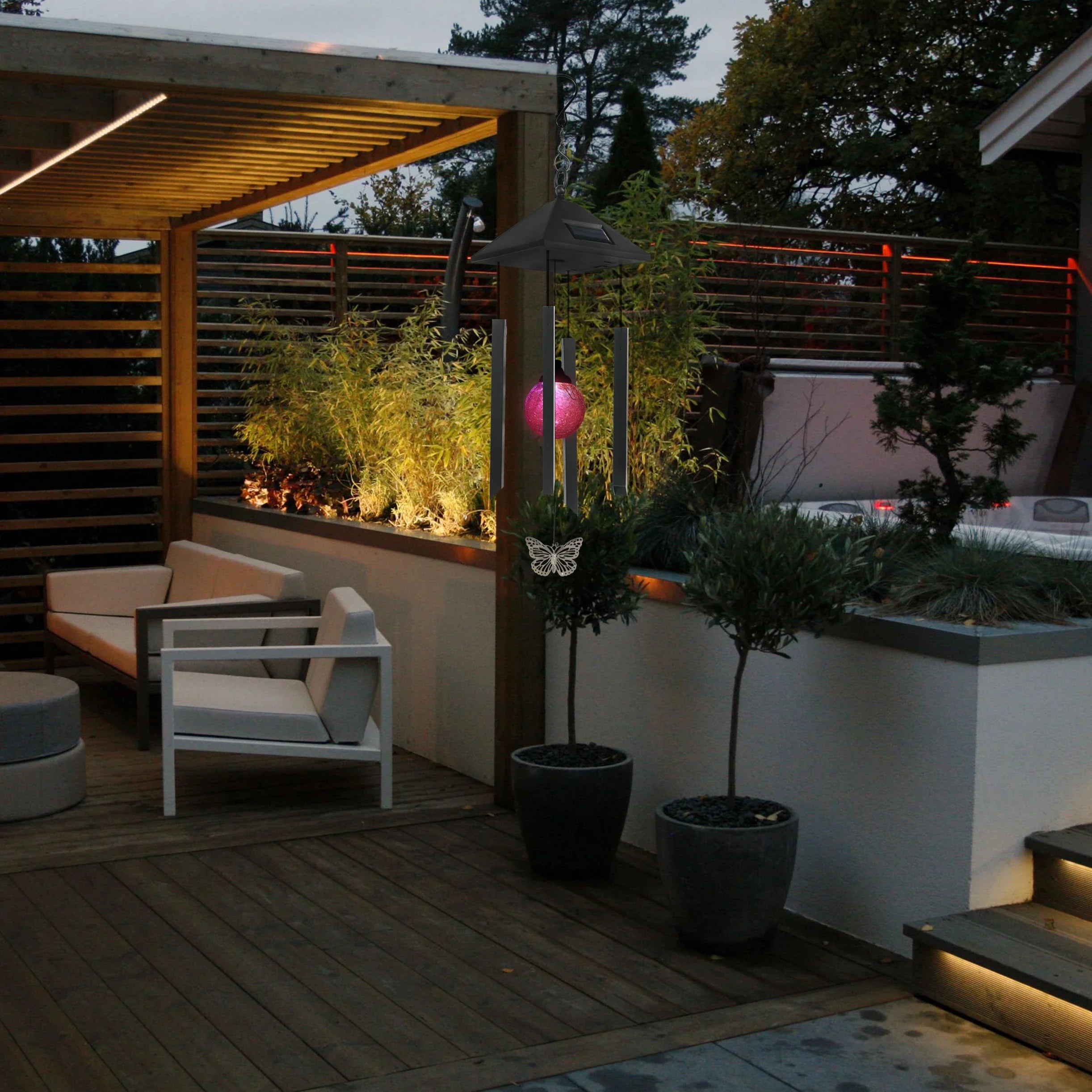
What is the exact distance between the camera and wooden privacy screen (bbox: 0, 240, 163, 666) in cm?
891

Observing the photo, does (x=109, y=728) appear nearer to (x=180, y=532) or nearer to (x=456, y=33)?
(x=180, y=532)

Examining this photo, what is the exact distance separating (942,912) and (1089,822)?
0.55 m

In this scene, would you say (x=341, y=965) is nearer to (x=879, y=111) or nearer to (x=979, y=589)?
(x=979, y=589)

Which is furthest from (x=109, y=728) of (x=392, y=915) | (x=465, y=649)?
(x=392, y=915)

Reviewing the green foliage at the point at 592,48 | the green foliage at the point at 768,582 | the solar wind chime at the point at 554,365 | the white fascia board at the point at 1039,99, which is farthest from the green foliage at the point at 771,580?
the green foliage at the point at 592,48

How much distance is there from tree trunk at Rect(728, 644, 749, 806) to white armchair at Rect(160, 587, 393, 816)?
1.81 m

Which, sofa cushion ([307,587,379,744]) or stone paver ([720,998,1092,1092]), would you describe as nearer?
stone paver ([720,998,1092,1092])

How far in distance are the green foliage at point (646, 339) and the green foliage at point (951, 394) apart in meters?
1.64

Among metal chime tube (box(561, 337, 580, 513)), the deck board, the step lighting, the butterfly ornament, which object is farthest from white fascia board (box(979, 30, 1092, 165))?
the step lighting

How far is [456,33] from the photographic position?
28.4 meters

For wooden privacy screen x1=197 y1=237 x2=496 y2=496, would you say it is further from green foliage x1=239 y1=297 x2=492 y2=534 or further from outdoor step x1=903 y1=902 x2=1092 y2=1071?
outdoor step x1=903 y1=902 x2=1092 y2=1071

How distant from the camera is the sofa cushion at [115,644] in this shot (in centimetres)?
671

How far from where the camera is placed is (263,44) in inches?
Answer: 207

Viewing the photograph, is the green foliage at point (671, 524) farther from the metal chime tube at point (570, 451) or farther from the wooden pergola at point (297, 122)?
the wooden pergola at point (297, 122)
